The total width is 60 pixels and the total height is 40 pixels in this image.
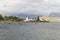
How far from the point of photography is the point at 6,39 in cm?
4944

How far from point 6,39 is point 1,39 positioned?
4.01 ft

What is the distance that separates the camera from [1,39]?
49.2 metres

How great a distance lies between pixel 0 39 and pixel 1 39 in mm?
243

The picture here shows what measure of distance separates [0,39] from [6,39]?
4.80ft

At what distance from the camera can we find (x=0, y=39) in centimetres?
4916
